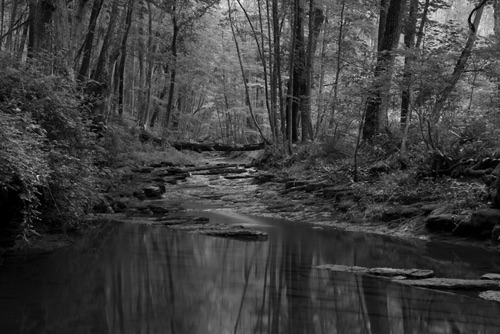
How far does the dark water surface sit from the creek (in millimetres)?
10

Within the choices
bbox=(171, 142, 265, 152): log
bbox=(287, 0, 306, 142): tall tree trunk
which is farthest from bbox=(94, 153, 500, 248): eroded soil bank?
bbox=(171, 142, 265, 152): log

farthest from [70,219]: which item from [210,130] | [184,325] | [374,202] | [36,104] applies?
[210,130]

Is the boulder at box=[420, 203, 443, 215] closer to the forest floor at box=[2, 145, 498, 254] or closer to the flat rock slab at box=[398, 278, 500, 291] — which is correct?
the forest floor at box=[2, 145, 498, 254]

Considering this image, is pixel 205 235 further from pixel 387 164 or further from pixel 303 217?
pixel 387 164

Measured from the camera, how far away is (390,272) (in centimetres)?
476

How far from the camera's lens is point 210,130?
181 ft

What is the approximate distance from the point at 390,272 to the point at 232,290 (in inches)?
70.1

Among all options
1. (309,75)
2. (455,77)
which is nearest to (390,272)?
(455,77)

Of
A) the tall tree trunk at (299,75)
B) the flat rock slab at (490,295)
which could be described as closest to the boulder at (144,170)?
the tall tree trunk at (299,75)

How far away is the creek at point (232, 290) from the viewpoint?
3.14 metres

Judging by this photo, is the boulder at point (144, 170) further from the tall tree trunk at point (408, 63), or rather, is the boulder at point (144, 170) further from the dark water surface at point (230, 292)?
the dark water surface at point (230, 292)

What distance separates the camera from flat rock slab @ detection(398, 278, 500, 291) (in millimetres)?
4164

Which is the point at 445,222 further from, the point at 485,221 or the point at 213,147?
the point at 213,147

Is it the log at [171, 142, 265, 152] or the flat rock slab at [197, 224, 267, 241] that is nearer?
the flat rock slab at [197, 224, 267, 241]
